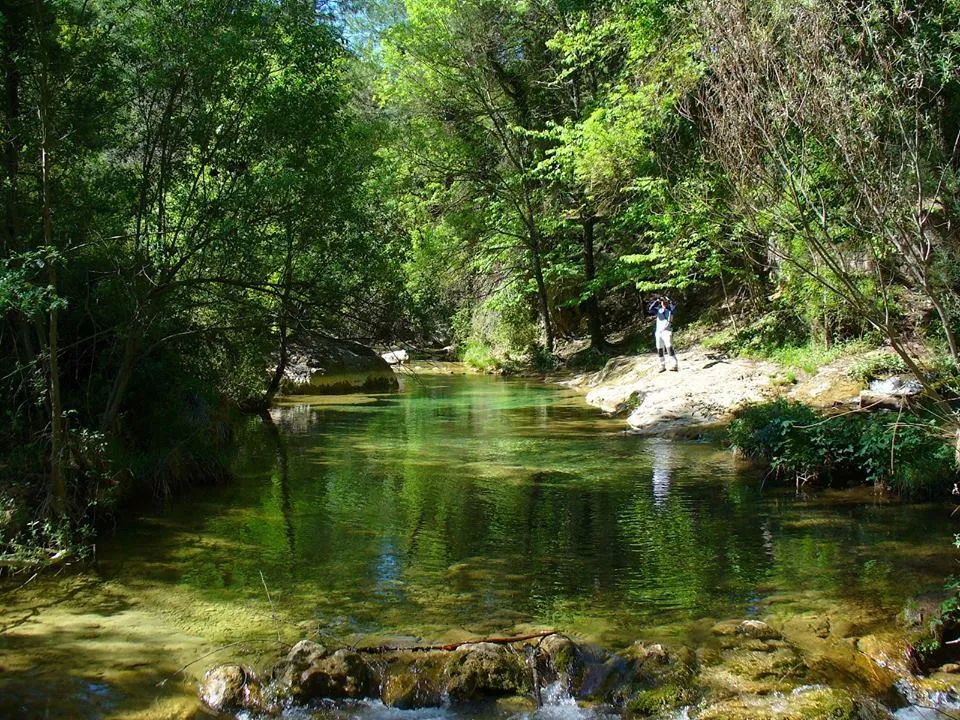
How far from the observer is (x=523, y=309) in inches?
1228

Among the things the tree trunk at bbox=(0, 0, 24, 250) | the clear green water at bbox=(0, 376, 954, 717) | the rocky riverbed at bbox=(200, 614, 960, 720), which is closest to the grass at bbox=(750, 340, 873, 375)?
the clear green water at bbox=(0, 376, 954, 717)

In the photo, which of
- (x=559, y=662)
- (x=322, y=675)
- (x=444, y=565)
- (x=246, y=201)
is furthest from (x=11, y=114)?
(x=559, y=662)

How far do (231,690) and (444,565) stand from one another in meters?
2.87

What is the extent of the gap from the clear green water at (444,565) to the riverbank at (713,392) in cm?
242

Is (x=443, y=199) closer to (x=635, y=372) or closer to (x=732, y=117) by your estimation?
(x=635, y=372)

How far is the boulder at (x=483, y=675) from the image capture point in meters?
5.31

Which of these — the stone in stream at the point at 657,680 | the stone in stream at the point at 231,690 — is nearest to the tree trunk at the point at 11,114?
the stone in stream at the point at 231,690

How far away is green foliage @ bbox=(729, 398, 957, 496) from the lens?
966 cm

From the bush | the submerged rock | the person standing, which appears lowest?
the submerged rock

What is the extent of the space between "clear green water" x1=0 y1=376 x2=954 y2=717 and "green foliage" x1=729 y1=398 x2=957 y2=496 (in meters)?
0.40

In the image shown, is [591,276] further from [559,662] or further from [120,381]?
[559,662]

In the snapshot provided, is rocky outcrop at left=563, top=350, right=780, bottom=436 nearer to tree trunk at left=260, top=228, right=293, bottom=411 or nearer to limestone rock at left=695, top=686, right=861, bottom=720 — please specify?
tree trunk at left=260, top=228, right=293, bottom=411

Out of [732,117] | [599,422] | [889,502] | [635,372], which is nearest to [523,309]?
[635,372]

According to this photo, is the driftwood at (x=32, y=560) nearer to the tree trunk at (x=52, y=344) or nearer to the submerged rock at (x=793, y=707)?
the tree trunk at (x=52, y=344)
